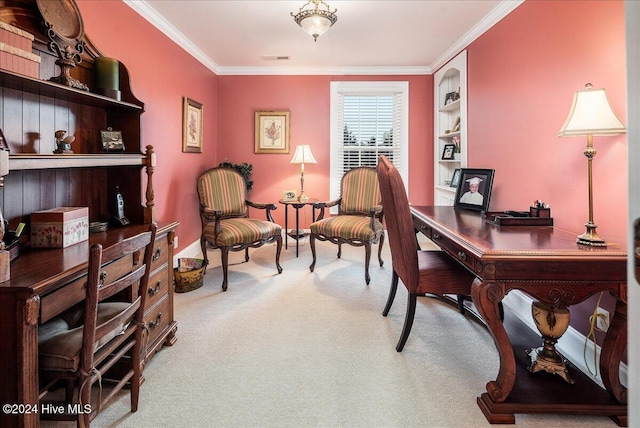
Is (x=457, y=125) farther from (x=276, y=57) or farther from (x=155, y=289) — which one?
(x=155, y=289)

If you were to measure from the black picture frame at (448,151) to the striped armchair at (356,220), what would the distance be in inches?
48.9

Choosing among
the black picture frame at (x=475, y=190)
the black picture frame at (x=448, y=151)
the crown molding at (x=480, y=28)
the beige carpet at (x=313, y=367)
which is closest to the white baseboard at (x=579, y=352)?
the beige carpet at (x=313, y=367)

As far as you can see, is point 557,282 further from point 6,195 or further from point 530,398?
point 6,195

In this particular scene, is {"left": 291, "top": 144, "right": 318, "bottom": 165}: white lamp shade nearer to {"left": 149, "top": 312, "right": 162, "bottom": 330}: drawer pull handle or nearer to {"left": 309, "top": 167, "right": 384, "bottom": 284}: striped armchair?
{"left": 309, "top": 167, "right": 384, "bottom": 284}: striped armchair

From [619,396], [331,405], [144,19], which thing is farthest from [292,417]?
[144,19]

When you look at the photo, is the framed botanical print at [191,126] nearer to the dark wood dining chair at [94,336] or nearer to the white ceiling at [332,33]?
the white ceiling at [332,33]

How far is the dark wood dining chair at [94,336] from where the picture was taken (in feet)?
3.90

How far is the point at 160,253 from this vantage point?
2072 millimetres

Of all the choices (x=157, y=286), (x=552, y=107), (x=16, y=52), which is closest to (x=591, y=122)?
(x=552, y=107)

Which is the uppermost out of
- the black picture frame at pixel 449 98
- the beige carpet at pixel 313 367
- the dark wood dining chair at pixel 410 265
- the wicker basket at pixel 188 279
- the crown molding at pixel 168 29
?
the crown molding at pixel 168 29

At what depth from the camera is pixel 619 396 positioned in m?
1.60

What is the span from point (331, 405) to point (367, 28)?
3522 millimetres

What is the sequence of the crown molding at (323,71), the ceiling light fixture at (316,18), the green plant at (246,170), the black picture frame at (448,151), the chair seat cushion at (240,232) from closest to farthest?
the ceiling light fixture at (316,18) < the chair seat cushion at (240,232) < the black picture frame at (448,151) < the green plant at (246,170) < the crown molding at (323,71)

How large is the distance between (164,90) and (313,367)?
3.11m
